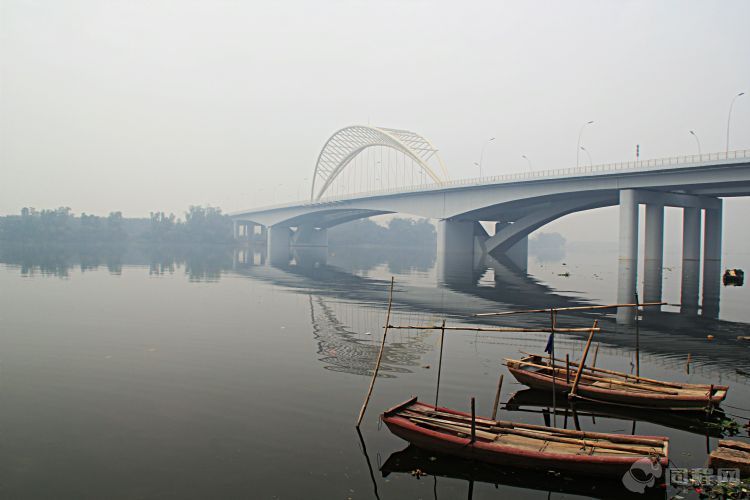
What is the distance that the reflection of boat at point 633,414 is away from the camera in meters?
11.0

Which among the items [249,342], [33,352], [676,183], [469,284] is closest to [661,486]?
[249,342]

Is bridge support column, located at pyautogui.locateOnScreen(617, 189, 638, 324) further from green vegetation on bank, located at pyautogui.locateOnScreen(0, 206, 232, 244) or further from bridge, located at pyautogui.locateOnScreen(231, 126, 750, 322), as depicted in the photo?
green vegetation on bank, located at pyautogui.locateOnScreen(0, 206, 232, 244)

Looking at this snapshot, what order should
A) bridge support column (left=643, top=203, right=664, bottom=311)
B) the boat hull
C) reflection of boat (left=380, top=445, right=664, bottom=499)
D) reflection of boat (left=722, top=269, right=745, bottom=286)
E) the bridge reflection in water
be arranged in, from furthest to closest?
bridge support column (left=643, top=203, right=664, bottom=311) → reflection of boat (left=722, top=269, right=745, bottom=286) → the bridge reflection in water → the boat hull → reflection of boat (left=380, top=445, right=664, bottom=499)

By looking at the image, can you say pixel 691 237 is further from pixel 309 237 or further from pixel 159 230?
pixel 159 230

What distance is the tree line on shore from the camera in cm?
12494

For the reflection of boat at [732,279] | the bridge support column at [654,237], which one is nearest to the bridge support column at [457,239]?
the bridge support column at [654,237]

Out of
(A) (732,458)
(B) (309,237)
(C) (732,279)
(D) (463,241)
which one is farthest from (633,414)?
(B) (309,237)

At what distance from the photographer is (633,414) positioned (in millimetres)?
11734

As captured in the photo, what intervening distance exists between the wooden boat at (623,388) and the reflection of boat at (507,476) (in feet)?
12.2

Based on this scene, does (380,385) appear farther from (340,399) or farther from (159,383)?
(159,383)

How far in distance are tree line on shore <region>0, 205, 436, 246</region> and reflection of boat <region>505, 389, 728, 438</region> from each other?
12836 cm

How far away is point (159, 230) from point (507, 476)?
149128mm

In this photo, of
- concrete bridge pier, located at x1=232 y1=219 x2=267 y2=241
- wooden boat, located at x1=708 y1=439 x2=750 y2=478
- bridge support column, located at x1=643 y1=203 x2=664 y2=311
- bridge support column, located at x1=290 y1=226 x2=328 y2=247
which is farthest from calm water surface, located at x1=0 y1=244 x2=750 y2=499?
concrete bridge pier, located at x1=232 y1=219 x2=267 y2=241

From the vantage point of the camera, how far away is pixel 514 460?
8.75 m
